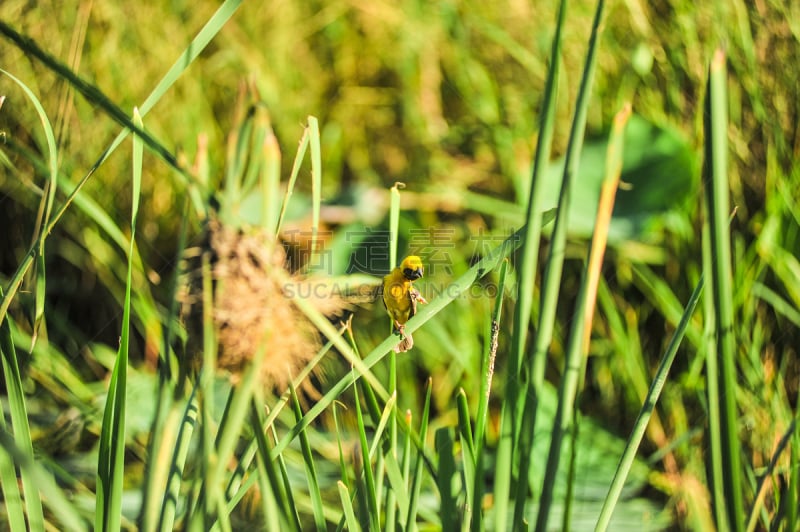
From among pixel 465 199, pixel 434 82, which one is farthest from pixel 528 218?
pixel 434 82

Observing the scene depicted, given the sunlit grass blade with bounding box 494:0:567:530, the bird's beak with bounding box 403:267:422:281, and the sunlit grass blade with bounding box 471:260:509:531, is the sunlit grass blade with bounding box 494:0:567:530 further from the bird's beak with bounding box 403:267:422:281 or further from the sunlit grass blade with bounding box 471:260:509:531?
the bird's beak with bounding box 403:267:422:281

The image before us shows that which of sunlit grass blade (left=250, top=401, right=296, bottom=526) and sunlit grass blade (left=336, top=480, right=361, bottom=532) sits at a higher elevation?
sunlit grass blade (left=250, top=401, right=296, bottom=526)

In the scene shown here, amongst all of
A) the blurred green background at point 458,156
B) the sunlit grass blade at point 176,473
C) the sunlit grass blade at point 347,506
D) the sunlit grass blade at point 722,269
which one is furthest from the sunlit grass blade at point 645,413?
the blurred green background at point 458,156

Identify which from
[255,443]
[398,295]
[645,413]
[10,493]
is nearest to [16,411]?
[10,493]

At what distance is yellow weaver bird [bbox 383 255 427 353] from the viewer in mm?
514

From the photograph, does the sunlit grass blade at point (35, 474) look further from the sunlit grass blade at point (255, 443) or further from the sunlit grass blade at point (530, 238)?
the sunlit grass blade at point (530, 238)

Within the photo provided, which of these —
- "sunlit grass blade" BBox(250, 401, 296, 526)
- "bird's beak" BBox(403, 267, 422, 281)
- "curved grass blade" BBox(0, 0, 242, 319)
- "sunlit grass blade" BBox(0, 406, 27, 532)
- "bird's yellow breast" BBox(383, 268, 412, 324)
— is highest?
"curved grass blade" BBox(0, 0, 242, 319)

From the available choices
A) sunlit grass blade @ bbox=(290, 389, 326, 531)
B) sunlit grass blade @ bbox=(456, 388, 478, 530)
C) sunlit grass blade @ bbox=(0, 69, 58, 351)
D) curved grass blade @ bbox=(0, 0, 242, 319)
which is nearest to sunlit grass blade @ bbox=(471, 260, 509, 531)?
sunlit grass blade @ bbox=(456, 388, 478, 530)

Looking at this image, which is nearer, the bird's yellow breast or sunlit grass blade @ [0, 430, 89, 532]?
sunlit grass blade @ [0, 430, 89, 532]

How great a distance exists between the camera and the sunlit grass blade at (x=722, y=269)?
0.31 metres

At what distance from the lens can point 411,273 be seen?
1.68ft

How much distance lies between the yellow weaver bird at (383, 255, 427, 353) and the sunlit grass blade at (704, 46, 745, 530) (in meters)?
0.22

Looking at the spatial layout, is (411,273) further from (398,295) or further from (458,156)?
(458,156)

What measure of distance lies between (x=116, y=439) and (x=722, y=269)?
1.22ft
